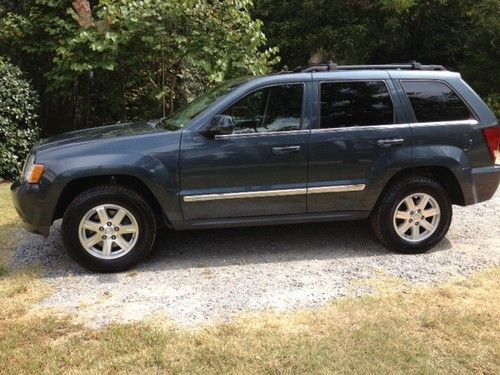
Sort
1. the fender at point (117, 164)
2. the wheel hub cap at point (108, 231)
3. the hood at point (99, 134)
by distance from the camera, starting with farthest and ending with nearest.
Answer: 1. the hood at point (99, 134)
2. the wheel hub cap at point (108, 231)
3. the fender at point (117, 164)

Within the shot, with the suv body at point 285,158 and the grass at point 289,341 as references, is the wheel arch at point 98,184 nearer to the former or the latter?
the suv body at point 285,158

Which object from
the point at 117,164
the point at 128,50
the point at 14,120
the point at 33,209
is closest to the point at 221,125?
the point at 117,164

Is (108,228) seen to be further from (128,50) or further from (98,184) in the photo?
(128,50)

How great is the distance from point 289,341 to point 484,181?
110 inches

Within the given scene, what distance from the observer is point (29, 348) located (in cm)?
339

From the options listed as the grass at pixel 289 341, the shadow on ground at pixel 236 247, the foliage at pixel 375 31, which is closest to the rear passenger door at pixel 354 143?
the shadow on ground at pixel 236 247

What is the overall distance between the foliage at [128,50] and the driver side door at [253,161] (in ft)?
12.1

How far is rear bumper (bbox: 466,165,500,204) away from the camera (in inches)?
199

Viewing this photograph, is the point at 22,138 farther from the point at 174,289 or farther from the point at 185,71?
the point at 174,289

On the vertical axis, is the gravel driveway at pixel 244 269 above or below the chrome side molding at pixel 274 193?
below

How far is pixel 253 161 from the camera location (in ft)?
15.5

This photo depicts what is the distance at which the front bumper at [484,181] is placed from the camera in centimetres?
505

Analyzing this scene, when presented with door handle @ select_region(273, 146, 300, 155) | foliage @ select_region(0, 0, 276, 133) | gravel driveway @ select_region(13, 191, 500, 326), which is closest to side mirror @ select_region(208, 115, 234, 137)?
door handle @ select_region(273, 146, 300, 155)

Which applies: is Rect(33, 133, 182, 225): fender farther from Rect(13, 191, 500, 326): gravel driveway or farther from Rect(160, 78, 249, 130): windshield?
Rect(13, 191, 500, 326): gravel driveway
